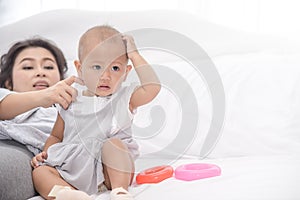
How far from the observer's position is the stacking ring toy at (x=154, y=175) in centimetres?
111

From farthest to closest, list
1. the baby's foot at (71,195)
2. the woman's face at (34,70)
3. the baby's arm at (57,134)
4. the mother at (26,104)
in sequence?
the woman's face at (34,70) → the baby's arm at (57,134) → the mother at (26,104) → the baby's foot at (71,195)

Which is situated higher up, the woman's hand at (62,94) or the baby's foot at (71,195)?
the woman's hand at (62,94)

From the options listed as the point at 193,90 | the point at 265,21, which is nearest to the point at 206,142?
the point at 193,90

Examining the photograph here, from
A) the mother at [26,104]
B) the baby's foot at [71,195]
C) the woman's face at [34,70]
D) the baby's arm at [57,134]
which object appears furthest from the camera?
the woman's face at [34,70]

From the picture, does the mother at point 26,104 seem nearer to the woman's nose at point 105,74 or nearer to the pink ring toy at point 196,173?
the woman's nose at point 105,74

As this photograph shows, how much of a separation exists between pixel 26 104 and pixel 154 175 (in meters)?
0.35

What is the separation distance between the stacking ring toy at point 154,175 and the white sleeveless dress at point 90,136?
56mm

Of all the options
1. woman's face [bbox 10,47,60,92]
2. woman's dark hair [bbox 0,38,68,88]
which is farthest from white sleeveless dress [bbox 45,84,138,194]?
woman's dark hair [bbox 0,38,68,88]

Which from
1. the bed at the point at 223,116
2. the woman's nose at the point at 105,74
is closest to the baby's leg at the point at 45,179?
the bed at the point at 223,116

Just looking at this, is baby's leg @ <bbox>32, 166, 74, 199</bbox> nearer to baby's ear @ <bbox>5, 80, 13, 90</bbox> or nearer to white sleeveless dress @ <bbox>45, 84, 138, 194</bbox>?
white sleeveless dress @ <bbox>45, 84, 138, 194</bbox>

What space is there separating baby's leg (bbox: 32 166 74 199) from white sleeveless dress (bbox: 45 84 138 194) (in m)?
0.01

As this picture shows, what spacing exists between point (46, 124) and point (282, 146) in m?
0.62

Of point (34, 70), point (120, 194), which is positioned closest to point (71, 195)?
point (120, 194)

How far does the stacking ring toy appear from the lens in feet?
3.63
